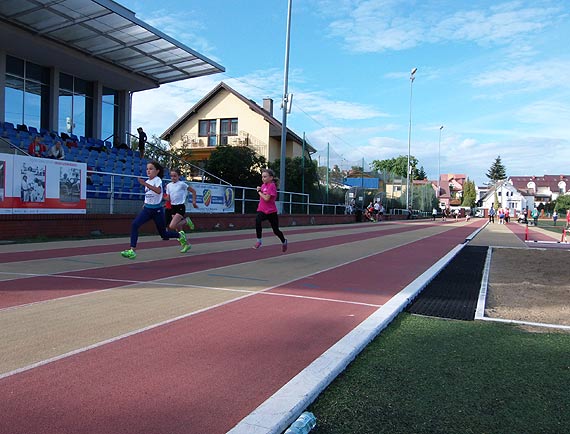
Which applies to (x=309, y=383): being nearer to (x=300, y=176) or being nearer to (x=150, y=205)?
(x=150, y=205)

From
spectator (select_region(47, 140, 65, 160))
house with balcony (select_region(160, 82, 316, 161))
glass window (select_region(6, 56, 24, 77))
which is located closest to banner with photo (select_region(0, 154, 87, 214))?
spectator (select_region(47, 140, 65, 160))

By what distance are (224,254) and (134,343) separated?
722 cm

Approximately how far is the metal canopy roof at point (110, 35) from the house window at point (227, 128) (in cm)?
1991

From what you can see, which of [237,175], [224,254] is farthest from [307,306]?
[237,175]

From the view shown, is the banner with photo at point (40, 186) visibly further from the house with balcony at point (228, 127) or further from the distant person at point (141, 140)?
the house with balcony at point (228, 127)

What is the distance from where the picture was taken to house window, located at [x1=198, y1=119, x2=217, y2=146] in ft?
157

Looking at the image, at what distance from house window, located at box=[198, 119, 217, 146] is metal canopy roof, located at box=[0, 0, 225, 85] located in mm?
20940

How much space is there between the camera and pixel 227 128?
47594mm

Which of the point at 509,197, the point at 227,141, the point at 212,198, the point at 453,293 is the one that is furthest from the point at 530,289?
the point at 509,197

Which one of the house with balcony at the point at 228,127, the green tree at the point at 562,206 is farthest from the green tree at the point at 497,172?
the house with balcony at the point at 228,127

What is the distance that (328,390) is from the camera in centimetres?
352

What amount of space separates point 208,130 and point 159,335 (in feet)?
149

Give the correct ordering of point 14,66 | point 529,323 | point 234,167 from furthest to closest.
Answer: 1. point 234,167
2. point 14,66
3. point 529,323

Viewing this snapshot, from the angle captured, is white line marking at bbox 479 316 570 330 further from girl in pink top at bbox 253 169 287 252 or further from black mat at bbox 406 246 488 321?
girl in pink top at bbox 253 169 287 252
